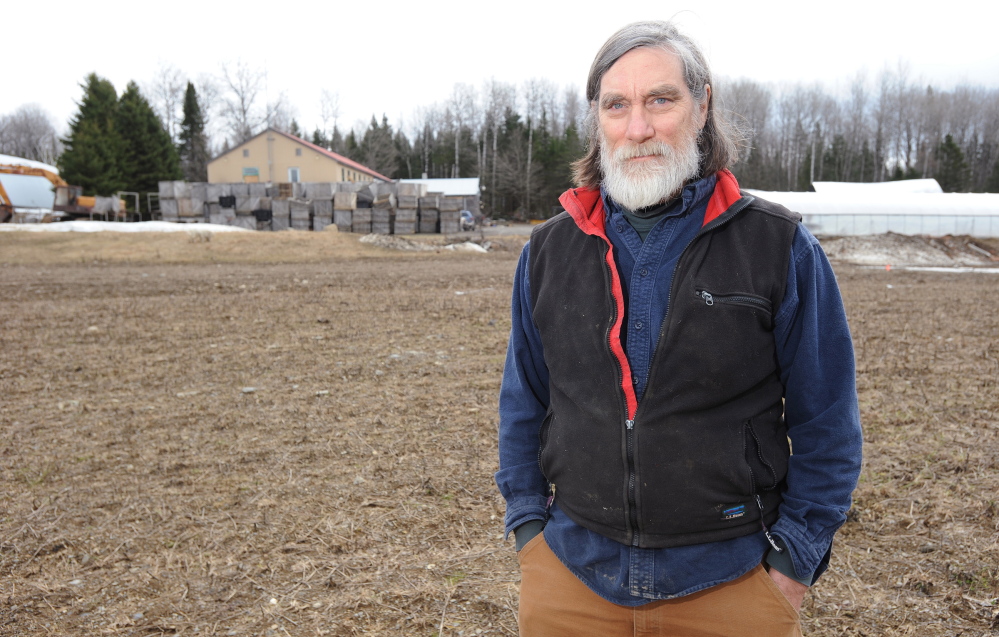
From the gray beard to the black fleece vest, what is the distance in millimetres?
157

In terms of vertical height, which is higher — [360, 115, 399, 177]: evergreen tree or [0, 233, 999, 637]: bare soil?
[360, 115, 399, 177]: evergreen tree

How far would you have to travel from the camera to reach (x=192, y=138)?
65500mm

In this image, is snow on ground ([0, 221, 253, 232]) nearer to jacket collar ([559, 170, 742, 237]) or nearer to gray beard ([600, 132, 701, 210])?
jacket collar ([559, 170, 742, 237])

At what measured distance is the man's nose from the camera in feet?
5.89

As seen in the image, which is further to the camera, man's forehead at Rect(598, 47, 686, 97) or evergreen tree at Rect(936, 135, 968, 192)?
evergreen tree at Rect(936, 135, 968, 192)

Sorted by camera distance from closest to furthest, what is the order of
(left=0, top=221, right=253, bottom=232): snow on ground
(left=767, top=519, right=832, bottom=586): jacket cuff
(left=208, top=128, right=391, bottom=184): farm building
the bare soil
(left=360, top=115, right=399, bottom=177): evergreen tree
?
(left=767, top=519, right=832, bottom=586): jacket cuff
the bare soil
(left=0, top=221, right=253, bottom=232): snow on ground
(left=208, top=128, right=391, bottom=184): farm building
(left=360, top=115, right=399, bottom=177): evergreen tree

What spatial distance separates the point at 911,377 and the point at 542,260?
649 cm

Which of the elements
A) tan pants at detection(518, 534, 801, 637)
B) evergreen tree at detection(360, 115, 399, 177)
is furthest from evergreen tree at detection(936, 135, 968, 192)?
tan pants at detection(518, 534, 801, 637)

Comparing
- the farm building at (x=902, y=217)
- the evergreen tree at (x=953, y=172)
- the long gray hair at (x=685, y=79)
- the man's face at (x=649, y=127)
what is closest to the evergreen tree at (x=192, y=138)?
the farm building at (x=902, y=217)

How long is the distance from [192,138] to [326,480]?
69454 millimetres

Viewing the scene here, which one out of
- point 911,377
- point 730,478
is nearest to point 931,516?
point 730,478

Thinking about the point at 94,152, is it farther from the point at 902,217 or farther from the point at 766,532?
the point at 766,532

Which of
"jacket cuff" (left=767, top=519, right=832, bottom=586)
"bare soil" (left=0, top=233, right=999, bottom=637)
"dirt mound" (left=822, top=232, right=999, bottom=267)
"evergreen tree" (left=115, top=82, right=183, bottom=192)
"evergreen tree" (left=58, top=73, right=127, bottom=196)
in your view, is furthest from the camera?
"evergreen tree" (left=115, top=82, right=183, bottom=192)

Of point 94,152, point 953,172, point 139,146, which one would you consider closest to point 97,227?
point 94,152
